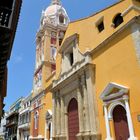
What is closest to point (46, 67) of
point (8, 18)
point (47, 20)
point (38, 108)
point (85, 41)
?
point (38, 108)

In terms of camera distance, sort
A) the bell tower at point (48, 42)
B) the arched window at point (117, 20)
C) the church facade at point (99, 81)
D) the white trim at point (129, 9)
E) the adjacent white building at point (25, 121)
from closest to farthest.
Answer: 1. the church facade at point (99, 81)
2. the white trim at point (129, 9)
3. the arched window at point (117, 20)
4. the bell tower at point (48, 42)
5. the adjacent white building at point (25, 121)

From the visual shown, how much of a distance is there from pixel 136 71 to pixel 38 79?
16.5 meters

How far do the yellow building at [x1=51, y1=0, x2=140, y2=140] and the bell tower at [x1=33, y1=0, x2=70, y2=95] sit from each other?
19.4ft

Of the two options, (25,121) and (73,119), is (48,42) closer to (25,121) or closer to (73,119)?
(73,119)

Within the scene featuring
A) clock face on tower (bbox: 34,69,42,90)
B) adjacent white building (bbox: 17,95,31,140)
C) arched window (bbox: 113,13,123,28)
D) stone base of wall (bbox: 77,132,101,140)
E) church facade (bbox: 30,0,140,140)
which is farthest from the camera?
adjacent white building (bbox: 17,95,31,140)

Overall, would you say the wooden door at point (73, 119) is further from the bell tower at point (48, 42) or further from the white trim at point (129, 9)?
the white trim at point (129, 9)

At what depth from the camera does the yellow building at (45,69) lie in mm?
20562

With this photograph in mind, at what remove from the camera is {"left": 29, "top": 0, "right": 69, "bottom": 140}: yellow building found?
20.6 m

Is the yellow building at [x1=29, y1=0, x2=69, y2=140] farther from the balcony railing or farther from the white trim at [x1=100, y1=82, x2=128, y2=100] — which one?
the balcony railing

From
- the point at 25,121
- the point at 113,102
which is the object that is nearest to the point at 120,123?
the point at 113,102

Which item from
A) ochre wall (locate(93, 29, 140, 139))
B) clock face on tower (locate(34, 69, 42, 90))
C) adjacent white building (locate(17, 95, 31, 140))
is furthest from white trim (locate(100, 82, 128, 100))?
adjacent white building (locate(17, 95, 31, 140))

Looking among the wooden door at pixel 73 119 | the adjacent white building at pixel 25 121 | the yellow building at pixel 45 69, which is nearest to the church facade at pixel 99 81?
the wooden door at pixel 73 119

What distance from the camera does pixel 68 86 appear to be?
54.7ft

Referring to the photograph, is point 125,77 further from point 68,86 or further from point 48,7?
point 48,7
